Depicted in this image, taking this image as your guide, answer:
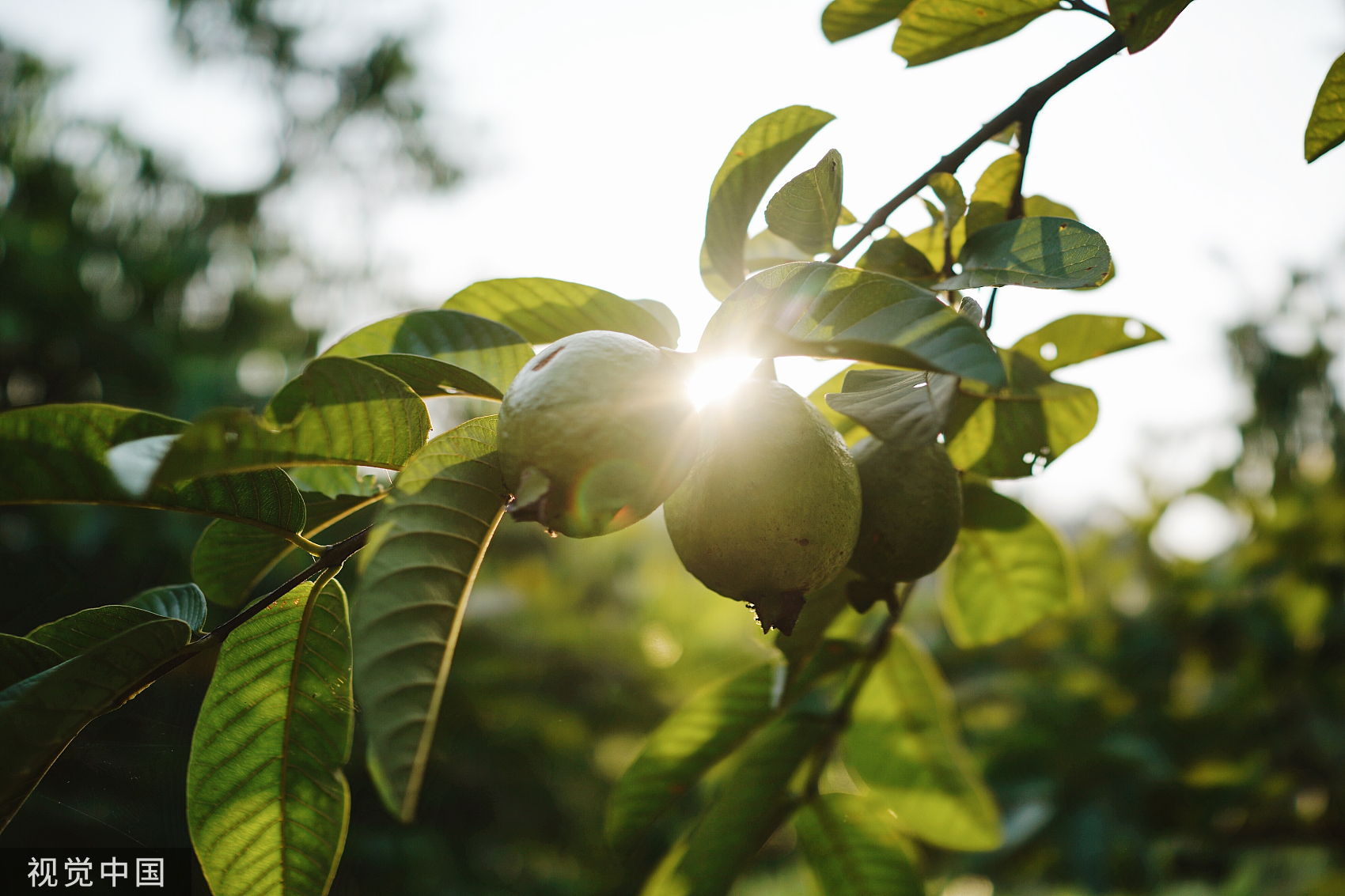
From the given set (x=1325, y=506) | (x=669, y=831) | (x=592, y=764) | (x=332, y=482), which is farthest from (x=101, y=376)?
(x=1325, y=506)

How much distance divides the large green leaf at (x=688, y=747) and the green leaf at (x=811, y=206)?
456 mm

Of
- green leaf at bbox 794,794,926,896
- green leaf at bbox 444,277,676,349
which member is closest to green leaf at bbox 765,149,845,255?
green leaf at bbox 444,277,676,349

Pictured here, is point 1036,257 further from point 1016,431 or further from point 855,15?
point 855,15

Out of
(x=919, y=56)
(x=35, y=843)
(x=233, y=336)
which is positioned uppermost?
(x=233, y=336)

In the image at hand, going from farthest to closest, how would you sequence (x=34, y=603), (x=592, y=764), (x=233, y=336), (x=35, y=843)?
1. (x=233, y=336)
2. (x=592, y=764)
3. (x=34, y=603)
4. (x=35, y=843)

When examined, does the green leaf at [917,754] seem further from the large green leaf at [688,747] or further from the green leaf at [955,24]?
the green leaf at [955,24]

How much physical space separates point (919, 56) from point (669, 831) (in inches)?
117

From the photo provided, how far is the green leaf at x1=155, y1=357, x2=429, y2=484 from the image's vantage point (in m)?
0.33

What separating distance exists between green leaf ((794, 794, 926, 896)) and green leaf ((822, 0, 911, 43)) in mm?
739

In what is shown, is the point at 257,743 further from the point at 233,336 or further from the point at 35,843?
the point at 233,336

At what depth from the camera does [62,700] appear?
14.4 inches

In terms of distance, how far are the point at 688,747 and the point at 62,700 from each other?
568mm

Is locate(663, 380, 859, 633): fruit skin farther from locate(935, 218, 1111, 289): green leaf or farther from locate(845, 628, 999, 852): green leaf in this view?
locate(845, 628, 999, 852): green leaf

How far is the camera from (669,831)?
2.96m
